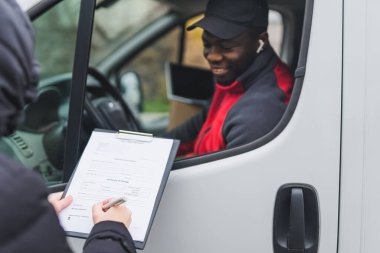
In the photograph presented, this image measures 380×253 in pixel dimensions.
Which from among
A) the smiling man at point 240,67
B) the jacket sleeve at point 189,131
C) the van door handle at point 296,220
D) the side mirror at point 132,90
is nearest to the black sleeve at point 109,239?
the van door handle at point 296,220

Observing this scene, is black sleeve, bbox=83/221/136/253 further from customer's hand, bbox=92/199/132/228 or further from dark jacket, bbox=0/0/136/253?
dark jacket, bbox=0/0/136/253

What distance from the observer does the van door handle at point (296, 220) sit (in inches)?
65.7

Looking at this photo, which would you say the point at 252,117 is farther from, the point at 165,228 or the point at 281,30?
the point at 281,30

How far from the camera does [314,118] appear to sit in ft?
5.49

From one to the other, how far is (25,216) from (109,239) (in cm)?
30

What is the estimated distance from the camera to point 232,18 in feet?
6.94

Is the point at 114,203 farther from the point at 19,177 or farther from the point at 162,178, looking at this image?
the point at 19,177

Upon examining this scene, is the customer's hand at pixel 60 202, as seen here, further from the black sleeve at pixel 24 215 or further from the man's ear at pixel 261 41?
the man's ear at pixel 261 41

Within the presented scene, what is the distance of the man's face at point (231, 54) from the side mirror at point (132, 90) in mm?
1413

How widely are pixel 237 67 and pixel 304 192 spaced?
0.65 meters

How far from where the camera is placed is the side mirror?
11.9 ft

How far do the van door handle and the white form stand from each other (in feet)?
1.07

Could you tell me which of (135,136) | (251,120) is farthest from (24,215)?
(251,120)

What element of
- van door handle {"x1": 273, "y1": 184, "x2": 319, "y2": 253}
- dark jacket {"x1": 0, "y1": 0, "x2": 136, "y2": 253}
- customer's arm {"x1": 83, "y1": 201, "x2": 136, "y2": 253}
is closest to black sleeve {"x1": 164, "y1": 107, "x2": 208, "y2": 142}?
van door handle {"x1": 273, "y1": 184, "x2": 319, "y2": 253}
